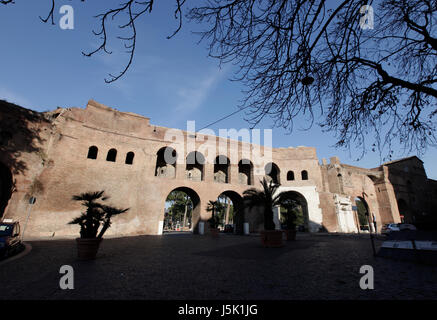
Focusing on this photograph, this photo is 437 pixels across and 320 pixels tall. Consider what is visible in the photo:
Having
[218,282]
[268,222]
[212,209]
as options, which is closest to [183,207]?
[212,209]

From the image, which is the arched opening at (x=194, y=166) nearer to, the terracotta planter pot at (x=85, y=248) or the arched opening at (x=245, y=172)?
the arched opening at (x=245, y=172)

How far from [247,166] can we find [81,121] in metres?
17.6

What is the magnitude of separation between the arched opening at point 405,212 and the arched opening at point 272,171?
2395 cm

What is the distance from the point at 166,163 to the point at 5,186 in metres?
12.4

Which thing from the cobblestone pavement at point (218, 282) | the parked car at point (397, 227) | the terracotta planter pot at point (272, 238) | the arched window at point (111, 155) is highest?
the arched window at point (111, 155)

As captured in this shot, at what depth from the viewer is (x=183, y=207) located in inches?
1879

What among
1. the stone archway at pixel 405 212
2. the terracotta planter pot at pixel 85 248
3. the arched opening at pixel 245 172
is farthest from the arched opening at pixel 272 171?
the stone archway at pixel 405 212

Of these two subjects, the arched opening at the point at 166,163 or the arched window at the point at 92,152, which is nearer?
the arched window at the point at 92,152

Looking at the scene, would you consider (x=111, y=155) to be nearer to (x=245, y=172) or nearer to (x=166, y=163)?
(x=166, y=163)

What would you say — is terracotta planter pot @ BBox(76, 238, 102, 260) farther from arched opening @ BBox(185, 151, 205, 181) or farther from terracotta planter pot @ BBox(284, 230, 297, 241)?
arched opening @ BBox(185, 151, 205, 181)

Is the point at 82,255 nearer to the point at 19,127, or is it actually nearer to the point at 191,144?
the point at 19,127

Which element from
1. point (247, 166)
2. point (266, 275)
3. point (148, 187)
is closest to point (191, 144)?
point (148, 187)

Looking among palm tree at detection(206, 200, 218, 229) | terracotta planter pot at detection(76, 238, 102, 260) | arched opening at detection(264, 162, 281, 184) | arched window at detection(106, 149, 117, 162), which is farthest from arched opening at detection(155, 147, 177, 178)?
terracotta planter pot at detection(76, 238, 102, 260)

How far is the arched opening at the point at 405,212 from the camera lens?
3122 cm
